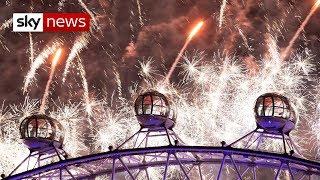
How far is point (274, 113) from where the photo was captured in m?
28.1

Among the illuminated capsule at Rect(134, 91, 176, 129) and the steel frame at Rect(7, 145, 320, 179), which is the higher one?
the illuminated capsule at Rect(134, 91, 176, 129)

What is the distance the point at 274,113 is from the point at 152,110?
5.09 m

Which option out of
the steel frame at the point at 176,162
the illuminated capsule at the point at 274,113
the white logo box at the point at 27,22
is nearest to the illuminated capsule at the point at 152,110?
the steel frame at the point at 176,162

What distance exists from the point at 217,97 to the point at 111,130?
250 inches

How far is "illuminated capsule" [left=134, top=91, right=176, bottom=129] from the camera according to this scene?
29.3 meters

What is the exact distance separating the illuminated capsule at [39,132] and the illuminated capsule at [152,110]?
4.15 m

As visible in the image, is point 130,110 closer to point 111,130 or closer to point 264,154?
point 111,130

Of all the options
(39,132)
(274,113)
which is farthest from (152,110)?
(39,132)

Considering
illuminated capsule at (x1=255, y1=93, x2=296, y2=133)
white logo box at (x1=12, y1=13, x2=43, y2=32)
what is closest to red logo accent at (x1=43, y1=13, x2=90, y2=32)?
white logo box at (x1=12, y1=13, x2=43, y2=32)

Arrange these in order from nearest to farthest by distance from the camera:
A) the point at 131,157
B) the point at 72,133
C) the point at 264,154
A: the point at 264,154 < the point at 131,157 < the point at 72,133

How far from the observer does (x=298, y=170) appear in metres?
29.6

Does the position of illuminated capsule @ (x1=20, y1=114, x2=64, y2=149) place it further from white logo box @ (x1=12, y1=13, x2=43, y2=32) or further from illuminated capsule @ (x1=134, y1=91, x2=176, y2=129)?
white logo box @ (x1=12, y1=13, x2=43, y2=32)

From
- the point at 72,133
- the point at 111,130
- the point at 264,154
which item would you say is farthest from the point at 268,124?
the point at 72,133

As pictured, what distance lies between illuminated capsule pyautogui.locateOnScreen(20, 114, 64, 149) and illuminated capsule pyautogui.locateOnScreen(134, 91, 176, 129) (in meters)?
4.15
